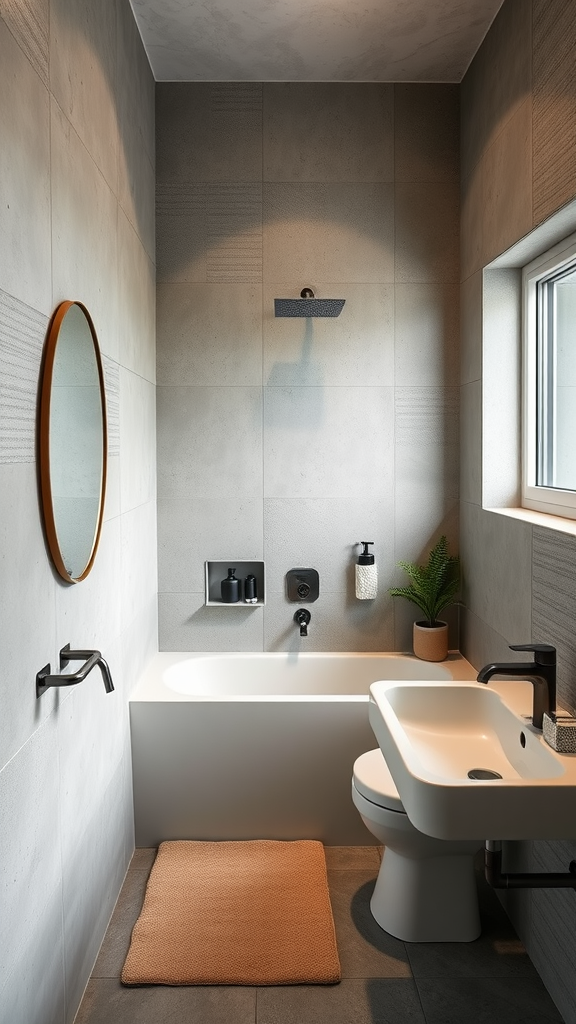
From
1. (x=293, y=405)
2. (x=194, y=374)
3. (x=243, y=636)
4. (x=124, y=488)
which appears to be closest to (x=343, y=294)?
(x=293, y=405)

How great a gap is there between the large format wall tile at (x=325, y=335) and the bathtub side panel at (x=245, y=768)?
1334 millimetres

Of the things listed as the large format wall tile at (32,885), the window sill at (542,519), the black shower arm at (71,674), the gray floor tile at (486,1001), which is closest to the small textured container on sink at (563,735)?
the window sill at (542,519)

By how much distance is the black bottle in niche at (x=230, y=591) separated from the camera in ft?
10.4

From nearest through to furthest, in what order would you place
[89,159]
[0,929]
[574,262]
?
1. [0,929]
2. [89,159]
3. [574,262]

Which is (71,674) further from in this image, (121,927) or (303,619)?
(303,619)

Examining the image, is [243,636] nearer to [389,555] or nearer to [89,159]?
[389,555]

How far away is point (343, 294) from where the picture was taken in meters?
3.16

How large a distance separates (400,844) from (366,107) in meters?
2.73

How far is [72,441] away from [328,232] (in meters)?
1.76

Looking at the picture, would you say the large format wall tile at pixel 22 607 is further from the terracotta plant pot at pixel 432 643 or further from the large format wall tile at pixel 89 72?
the terracotta plant pot at pixel 432 643

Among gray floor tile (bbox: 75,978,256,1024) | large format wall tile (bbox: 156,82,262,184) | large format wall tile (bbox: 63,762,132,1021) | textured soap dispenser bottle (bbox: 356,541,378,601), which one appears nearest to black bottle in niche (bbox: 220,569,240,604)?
textured soap dispenser bottle (bbox: 356,541,378,601)

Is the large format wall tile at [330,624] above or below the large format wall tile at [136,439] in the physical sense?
below

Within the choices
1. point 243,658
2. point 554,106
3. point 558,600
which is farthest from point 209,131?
point 558,600

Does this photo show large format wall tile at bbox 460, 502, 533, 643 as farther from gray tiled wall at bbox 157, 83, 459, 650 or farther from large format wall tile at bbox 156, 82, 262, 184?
large format wall tile at bbox 156, 82, 262, 184
